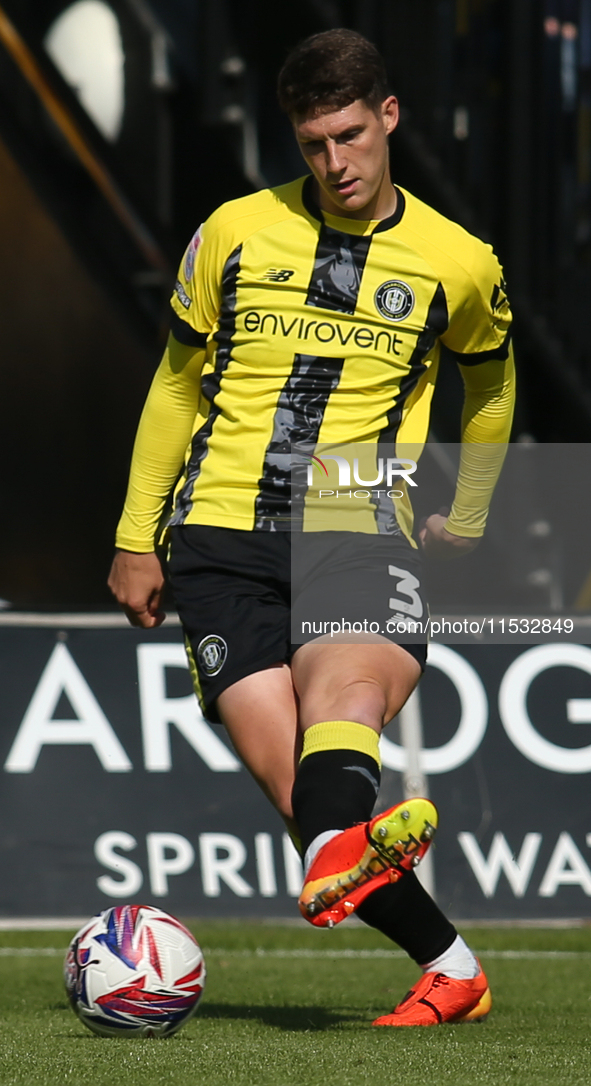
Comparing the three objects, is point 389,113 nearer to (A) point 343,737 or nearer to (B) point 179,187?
(A) point 343,737

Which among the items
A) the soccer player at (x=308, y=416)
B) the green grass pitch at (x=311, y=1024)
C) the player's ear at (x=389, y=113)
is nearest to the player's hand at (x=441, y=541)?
the soccer player at (x=308, y=416)

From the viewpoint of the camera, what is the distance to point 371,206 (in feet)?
11.0

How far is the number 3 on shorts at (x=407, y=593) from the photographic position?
10.6ft

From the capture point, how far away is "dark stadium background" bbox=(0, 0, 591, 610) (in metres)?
8.58

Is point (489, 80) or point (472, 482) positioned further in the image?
point (489, 80)

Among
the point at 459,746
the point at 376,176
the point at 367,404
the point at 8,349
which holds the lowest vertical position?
the point at 459,746

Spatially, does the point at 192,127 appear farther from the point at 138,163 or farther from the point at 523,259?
the point at 523,259

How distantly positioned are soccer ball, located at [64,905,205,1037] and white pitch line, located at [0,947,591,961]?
181cm

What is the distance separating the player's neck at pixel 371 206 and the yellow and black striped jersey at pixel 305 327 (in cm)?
1

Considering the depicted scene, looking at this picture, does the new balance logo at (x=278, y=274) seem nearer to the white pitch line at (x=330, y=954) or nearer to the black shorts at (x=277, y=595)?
the black shorts at (x=277, y=595)

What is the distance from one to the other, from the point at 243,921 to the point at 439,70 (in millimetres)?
5545

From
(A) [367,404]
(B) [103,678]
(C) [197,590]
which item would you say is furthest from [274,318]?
(B) [103,678]

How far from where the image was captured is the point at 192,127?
31.0ft

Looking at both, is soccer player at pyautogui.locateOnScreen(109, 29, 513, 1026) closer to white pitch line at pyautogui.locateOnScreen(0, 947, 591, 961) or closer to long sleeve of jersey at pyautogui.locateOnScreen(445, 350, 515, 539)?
long sleeve of jersey at pyautogui.locateOnScreen(445, 350, 515, 539)
